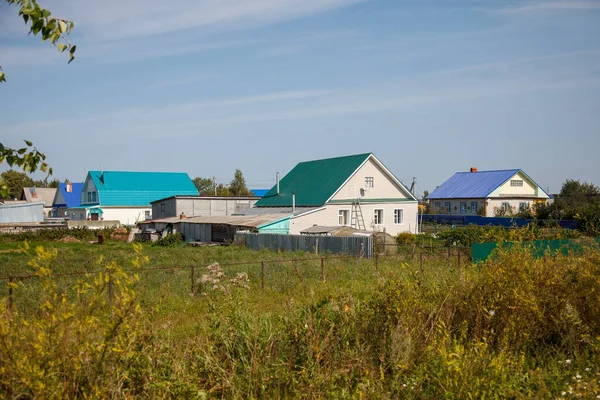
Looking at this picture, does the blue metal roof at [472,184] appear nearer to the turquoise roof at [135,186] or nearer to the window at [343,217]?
the window at [343,217]

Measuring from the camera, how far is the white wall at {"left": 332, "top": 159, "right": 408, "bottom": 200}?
35.4 meters

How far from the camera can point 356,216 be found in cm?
3525

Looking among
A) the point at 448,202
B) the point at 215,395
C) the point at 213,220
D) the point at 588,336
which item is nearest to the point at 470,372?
the point at 588,336

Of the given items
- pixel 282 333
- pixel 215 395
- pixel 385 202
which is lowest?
pixel 215 395

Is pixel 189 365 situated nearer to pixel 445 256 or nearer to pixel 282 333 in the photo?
pixel 282 333

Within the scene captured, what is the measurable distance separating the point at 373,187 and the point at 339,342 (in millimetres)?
30351

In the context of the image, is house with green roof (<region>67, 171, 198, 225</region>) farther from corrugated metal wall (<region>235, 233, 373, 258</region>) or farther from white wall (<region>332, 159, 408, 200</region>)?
corrugated metal wall (<region>235, 233, 373, 258</region>)

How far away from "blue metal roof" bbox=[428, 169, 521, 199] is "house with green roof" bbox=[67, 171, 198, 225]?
2593 centimetres

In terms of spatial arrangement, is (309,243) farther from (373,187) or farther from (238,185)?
(238,185)

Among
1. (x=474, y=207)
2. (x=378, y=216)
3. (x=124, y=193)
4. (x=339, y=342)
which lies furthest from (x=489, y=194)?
(x=339, y=342)

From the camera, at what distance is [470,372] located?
5652mm

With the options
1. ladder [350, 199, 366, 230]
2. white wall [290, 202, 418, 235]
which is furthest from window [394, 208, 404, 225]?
ladder [350, 199, 366, 230]

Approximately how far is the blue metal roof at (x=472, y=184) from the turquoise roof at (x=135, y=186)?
2571 cm

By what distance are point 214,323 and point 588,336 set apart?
445 centimetres
